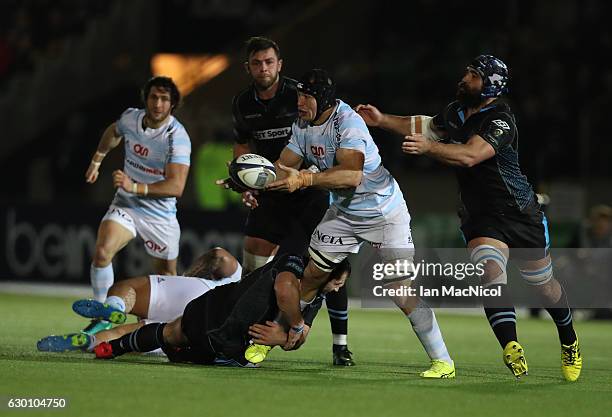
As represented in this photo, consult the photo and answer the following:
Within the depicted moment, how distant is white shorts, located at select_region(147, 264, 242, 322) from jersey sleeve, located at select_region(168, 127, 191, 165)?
1.65m

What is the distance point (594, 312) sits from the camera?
1723cm

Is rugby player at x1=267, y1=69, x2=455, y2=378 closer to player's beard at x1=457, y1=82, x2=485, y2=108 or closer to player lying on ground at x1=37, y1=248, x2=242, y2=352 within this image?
player's beard at x1=457, y1=82, x2=485, y2=108

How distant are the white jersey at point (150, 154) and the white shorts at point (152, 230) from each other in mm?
55

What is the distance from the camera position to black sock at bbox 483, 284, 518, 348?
9.10 m

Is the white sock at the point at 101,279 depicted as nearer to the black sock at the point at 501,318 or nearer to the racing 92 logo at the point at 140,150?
the racing 92 logo at the point at 140,150

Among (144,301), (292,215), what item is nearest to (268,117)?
(292,215)

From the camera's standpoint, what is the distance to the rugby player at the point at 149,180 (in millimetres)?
11102

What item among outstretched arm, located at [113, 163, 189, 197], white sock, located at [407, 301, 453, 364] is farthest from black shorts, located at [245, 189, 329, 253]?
white sock, located at [407, 301, 453, 364]

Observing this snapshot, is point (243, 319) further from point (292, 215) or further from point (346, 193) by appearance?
point (292, 215)

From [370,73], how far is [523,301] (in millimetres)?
6419

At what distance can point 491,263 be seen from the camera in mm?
9109

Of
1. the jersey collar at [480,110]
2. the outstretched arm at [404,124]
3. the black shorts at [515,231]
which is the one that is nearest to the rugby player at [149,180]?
the outstretched arm at [404,124]

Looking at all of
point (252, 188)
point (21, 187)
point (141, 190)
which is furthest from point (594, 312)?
point (21, 187)

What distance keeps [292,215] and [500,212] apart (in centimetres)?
209
